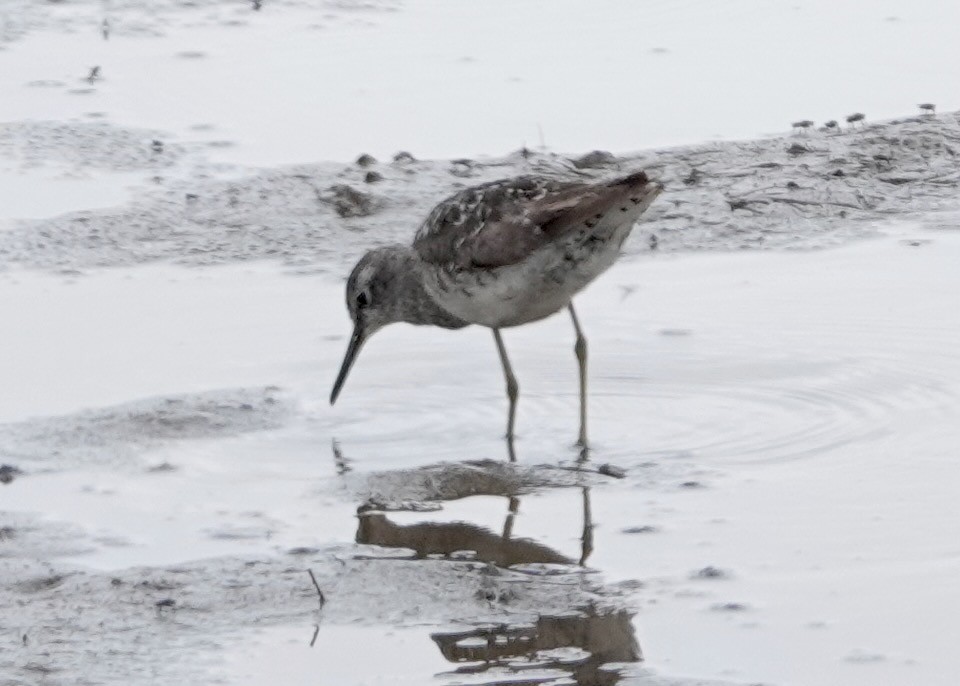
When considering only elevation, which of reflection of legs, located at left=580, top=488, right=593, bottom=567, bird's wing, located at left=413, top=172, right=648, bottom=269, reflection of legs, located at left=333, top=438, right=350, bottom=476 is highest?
bird's wing, located at left=413, top=172, right=648, bottom=269

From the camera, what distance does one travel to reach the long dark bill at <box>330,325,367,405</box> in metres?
7.22

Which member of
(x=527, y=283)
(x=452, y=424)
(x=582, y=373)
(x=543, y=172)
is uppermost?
(x=527, y=283)

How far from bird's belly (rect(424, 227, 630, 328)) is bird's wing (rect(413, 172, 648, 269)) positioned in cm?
4

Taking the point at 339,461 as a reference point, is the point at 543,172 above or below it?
above

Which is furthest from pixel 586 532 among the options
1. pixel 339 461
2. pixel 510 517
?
pixel 339 461

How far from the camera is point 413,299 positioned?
25.0ft

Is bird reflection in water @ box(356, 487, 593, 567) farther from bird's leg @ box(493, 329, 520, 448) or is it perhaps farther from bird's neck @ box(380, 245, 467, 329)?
bird's neck @ box(380, 245, 467, 329)

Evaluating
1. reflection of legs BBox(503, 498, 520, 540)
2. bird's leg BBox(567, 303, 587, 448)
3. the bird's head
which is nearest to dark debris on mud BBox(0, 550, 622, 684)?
reflection of legs BBox(503, 498, 520, 540)

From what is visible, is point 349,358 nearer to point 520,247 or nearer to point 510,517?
point 520,247

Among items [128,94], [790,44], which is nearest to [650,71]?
[790,44]

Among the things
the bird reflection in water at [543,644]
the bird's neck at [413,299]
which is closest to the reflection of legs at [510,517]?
the bird reflection in water at [543,644]

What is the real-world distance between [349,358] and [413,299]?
40 cm

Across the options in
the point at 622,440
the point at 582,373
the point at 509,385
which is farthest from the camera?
the point at 509,385

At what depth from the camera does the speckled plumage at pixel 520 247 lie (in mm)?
6621
